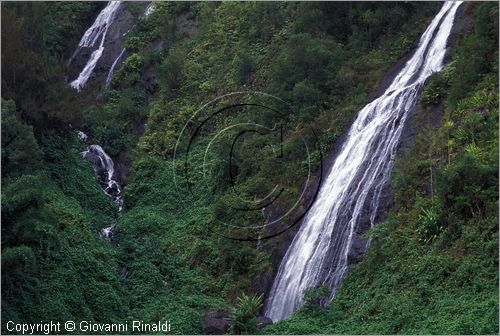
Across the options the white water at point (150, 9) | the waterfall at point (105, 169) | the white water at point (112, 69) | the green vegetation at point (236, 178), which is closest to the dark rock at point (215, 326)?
the green vegetation at point (236, 178)

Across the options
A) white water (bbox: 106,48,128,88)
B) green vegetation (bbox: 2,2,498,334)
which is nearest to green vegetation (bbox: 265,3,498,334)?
green vegetation (bbox: 2,2,498,334)

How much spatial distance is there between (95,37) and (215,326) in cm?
2517

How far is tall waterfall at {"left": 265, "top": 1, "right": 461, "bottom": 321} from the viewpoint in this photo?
19.1 metres

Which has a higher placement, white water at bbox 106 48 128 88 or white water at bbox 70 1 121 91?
white water at bbox 70 1 121 91

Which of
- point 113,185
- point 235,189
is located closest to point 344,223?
point 235,189

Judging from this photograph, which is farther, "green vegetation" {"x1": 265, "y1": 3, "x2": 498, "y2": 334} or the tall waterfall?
the tall waterfall

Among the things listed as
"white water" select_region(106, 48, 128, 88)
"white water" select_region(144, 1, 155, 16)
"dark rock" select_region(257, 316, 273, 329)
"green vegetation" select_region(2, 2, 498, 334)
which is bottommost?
"dark rock" select_region(257, 316, 273, 329)

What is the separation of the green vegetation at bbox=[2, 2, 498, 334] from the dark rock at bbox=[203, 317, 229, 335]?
11.6 inches

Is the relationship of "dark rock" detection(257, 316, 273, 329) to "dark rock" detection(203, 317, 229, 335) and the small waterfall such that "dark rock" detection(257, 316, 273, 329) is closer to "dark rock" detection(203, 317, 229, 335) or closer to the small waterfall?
"dark rock" detection(203, 317, 229, 335)

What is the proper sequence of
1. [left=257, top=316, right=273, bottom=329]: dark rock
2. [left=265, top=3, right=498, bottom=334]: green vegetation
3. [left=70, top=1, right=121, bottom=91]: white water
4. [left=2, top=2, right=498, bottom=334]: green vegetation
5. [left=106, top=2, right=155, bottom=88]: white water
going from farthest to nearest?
[left=70, top=1, right=121, bottom=91]: white water < [left=106, top=2, right=155, bottom=88]: white water < [left=257, top=316, right=273, bottom=329]: dark rock < [left=2, top=2, right=498, bottom=334]: green vegetation < [left=265, top=3, right=498, bottom=334]: green vegetation

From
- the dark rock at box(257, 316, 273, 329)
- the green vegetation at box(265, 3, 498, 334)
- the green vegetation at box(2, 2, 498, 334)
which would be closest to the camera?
the green vegetation at box(265, 3, 498, 334)

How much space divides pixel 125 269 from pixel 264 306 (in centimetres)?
473

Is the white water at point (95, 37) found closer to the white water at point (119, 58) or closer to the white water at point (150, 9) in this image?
the white water at point (119, 58)

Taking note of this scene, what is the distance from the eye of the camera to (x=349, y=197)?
66.3ft
